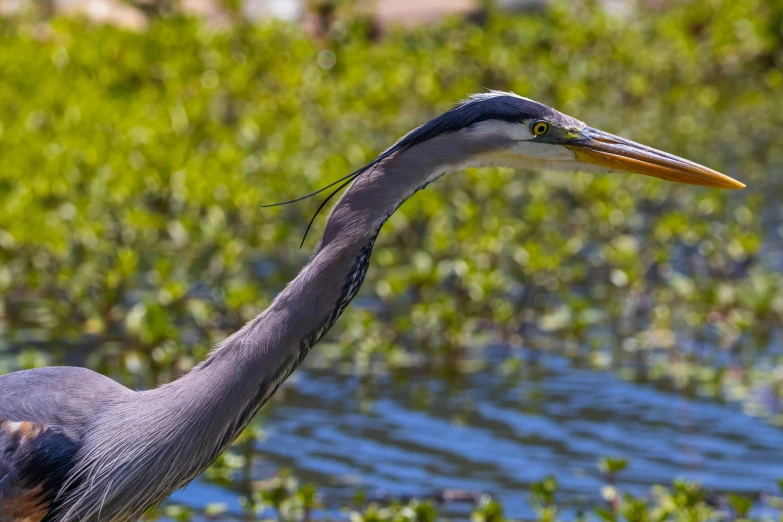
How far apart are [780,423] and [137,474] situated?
11.8 ft

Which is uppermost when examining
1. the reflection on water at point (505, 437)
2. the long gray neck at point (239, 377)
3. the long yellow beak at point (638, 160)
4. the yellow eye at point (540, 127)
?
the yellow eye at point (540, 127)

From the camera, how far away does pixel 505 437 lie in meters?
6.27

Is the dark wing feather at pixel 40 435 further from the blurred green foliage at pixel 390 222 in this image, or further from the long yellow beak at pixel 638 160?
the blurred green foliage at pixel 390 222

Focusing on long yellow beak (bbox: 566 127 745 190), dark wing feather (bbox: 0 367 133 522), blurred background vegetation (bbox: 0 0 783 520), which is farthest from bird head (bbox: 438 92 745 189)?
blurred background vegetation (bbox: 0 0 783 520)

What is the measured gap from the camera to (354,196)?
3.53 m

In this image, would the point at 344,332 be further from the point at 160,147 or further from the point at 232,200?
the point at 160,147

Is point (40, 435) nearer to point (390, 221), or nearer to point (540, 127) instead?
point (540, 127)

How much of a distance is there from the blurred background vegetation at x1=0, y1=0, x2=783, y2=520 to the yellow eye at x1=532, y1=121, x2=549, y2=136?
4.82 ft

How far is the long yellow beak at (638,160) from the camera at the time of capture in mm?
3816

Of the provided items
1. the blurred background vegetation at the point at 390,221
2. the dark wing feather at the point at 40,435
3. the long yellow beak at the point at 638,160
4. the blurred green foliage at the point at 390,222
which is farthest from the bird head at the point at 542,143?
the blurred green foliage at the point at 390,222

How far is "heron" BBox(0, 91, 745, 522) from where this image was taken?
352cm

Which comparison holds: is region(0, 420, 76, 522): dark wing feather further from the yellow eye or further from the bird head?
the yellow eye

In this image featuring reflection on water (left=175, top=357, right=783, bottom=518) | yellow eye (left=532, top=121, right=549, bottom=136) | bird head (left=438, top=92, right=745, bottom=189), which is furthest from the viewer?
reflection on water (left=175, top=357, right=783, bottom=518)

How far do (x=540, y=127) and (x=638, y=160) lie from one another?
0.31 m
